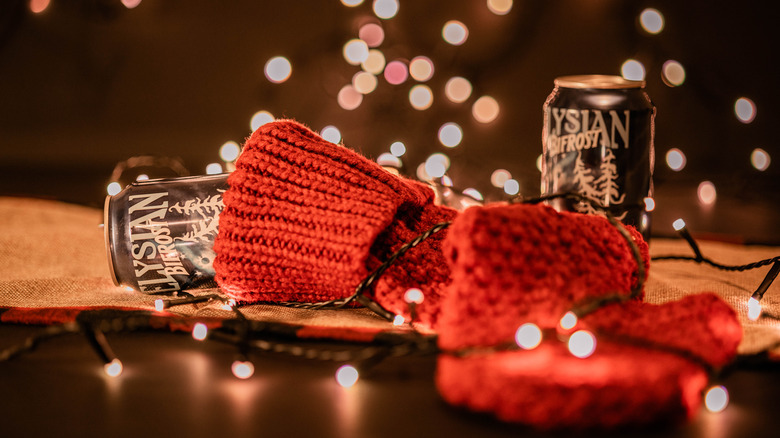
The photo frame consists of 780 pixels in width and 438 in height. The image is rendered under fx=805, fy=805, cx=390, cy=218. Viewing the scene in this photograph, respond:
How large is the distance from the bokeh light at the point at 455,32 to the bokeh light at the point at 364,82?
0.21m

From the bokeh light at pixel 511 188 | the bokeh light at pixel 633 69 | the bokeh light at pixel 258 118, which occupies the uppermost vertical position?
the bokeh light at pixel 633 69

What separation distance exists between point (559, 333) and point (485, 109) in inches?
57.9

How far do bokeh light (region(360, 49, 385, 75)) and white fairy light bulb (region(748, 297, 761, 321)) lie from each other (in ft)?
4.25

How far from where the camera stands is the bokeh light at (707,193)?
1560mm

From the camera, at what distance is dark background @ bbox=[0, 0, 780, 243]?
6.04 feet

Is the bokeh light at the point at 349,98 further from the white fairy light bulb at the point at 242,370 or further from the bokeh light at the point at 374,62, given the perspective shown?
the white fairy light bulb at the point at 242,370

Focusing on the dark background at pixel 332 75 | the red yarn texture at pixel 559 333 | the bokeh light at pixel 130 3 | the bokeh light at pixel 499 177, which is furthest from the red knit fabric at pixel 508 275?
the bokeh light at pixel 130 3

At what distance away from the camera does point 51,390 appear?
2.03ft

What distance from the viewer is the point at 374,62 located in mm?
1961

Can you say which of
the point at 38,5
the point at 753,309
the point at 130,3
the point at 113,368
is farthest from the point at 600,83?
the point at 38,5

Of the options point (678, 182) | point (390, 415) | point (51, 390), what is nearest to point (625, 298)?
point (390, 415)

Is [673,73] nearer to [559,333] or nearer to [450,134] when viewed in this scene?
[450,134]

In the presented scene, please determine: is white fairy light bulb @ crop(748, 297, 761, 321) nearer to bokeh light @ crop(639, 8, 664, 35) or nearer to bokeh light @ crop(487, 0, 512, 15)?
bokeh light @ crop(639, 8, 664, 35)

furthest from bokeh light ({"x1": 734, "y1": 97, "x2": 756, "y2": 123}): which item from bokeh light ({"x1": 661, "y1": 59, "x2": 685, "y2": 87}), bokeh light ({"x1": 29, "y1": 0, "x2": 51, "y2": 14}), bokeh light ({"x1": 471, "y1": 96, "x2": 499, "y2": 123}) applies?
bokeh light ({"x1": 29, "y1": 0, "x2": 51, "y2": 14})
